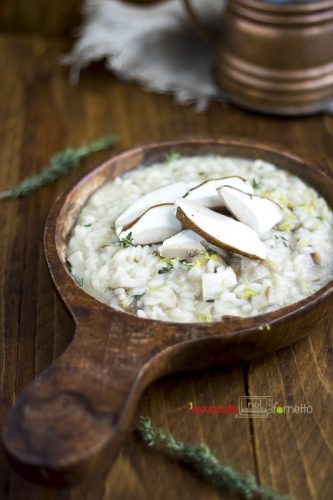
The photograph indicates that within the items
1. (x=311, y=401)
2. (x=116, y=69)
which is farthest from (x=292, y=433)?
(x=116, y=69)

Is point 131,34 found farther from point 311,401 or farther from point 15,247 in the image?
point 311,401

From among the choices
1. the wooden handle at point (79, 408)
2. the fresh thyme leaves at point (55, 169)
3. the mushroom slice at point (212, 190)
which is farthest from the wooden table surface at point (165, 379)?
the mushroom slice at point (212, 190)

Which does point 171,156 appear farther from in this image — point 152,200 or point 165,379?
point 165,379

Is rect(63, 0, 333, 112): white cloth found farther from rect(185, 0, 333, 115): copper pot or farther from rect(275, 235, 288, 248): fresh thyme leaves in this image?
rect(275, 235, 288, 248): fresh thyme leaves

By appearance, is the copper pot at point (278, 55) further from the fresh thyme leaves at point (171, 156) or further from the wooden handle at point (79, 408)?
the wooden handle at point (79, 408)

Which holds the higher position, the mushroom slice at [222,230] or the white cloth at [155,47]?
the mushroom slice at [222,230]

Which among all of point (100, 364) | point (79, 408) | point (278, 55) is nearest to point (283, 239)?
point (100, 364)
